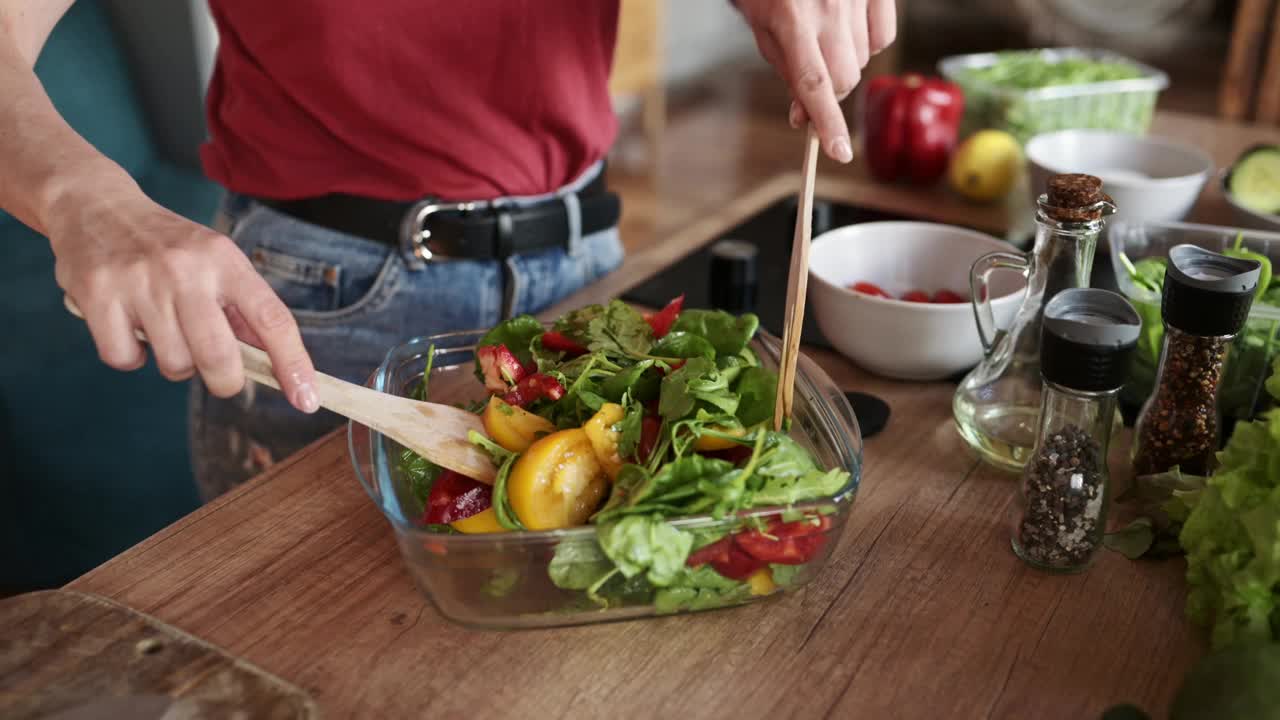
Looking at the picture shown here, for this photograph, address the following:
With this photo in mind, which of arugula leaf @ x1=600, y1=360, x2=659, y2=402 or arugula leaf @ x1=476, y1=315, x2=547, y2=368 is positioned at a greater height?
arugula leaf @ x1=600, y1=360, x2=659, y2=402

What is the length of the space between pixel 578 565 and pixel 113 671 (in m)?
0.29

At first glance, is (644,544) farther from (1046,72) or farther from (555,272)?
(1046,72)

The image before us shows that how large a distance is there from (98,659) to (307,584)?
141 millimetres

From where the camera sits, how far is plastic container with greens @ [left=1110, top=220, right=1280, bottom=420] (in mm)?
888

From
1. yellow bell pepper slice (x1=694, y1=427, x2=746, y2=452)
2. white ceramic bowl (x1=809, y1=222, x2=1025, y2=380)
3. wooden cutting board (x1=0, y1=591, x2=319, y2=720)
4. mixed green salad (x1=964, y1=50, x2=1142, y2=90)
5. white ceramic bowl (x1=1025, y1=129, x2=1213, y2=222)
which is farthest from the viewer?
mixed green salad (x1=964, y1=50, x2=1142, y2=90)

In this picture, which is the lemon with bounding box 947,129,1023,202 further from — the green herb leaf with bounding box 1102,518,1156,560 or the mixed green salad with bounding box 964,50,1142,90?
the green herb leaf with bounding box 1102,518,1156,560

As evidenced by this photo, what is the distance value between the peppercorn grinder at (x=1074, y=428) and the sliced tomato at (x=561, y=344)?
0.36m

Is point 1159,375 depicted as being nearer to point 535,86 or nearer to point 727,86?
point 535,86

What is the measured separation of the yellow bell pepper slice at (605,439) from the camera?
29.2 inches

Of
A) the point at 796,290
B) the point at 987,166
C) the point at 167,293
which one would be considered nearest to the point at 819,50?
the point at 796,290

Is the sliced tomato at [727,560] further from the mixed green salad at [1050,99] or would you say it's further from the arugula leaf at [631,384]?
the mixed green salad at [1050,99]

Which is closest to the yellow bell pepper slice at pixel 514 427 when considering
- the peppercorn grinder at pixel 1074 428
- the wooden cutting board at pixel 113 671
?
the wooden cutting board at pixel 113 671

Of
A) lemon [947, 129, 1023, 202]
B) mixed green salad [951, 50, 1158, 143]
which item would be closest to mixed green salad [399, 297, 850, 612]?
lemon [947, 129, 1023, 202]

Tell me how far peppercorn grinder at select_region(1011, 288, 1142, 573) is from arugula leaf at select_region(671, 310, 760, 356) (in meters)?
0.23
